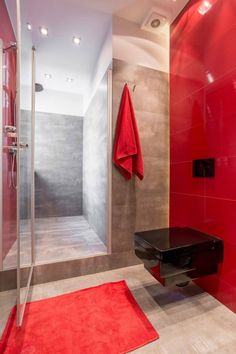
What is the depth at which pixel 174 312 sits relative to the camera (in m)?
1.40

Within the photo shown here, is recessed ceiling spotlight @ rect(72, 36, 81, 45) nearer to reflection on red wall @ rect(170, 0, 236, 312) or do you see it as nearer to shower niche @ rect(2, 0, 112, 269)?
shower niche @ rect(2, 0, 112, 269)

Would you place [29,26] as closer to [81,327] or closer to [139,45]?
[139,45]

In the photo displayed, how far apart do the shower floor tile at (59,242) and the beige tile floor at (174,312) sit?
248mm

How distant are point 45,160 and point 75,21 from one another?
7.82ft

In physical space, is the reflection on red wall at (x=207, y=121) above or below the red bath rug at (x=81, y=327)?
above

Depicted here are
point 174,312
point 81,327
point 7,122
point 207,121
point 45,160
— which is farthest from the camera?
point 45,160

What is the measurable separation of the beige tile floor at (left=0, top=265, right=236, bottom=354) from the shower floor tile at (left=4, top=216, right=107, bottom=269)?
25cm

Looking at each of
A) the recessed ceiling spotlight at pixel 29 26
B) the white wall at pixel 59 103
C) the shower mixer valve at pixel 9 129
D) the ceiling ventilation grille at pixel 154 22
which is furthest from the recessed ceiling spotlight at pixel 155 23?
the white wall at pixel 59 103

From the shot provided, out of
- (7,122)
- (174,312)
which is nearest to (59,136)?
(7,122)

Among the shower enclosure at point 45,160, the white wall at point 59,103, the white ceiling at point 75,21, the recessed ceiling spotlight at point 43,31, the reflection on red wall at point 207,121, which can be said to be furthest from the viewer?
the white wall at point 59,103

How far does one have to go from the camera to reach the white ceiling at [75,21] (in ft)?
6.15

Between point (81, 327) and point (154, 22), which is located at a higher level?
point (154, 22)

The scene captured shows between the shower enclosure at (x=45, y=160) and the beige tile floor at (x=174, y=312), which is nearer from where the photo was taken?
the beige tile floor at (x=174, y=312)

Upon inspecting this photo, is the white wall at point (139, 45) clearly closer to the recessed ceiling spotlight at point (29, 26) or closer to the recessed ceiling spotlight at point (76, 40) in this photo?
the recessed ceiling spotlight at point (76, 40)
